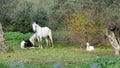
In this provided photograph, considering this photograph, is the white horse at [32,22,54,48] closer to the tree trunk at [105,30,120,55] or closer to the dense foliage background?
the dense foliage background

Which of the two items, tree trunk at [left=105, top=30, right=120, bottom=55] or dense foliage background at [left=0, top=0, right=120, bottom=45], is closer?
dense foliage background at [left=0, top=0, right=120, bottom=45]

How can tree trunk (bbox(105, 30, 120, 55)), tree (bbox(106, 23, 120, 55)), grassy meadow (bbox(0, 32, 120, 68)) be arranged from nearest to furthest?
1. grassy meadow (bbox(0, 32, 120, 68))
2. tree (bbox(106, 23, 120, 55))
3. tree trunk (bbox(105, 30, 120, 55))

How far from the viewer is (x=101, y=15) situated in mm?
16891

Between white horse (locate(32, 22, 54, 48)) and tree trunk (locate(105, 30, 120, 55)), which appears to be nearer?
tree trunk (locate(105, 30, 120, 55))

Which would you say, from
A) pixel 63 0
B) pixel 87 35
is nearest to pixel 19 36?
pixel 87 35

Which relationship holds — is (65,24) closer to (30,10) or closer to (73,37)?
(73,37)

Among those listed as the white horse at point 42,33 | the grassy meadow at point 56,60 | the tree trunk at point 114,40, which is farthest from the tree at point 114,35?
the white horse at point 42,33

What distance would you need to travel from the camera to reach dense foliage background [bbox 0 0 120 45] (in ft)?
53.8

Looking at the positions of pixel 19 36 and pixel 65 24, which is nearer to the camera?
pixel 65 24

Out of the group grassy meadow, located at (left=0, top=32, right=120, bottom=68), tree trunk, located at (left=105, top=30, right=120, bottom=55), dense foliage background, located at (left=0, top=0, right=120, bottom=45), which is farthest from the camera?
tree trunk, located at (left=105, top=30, right=120, bottom=55)

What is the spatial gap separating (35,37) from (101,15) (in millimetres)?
14272

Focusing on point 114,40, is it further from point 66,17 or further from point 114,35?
point 66,17

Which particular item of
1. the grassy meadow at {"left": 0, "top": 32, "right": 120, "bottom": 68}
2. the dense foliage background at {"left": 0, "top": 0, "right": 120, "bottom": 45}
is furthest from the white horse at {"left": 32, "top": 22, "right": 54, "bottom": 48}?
the dense foliage background at {"left": 0, "top": 0, "right": 120, "bottom": 45}

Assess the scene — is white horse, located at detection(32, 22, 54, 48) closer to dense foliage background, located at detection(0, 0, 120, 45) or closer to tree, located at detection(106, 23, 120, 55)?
dense foliage background, located at detection(0, 0, 120, 45)
